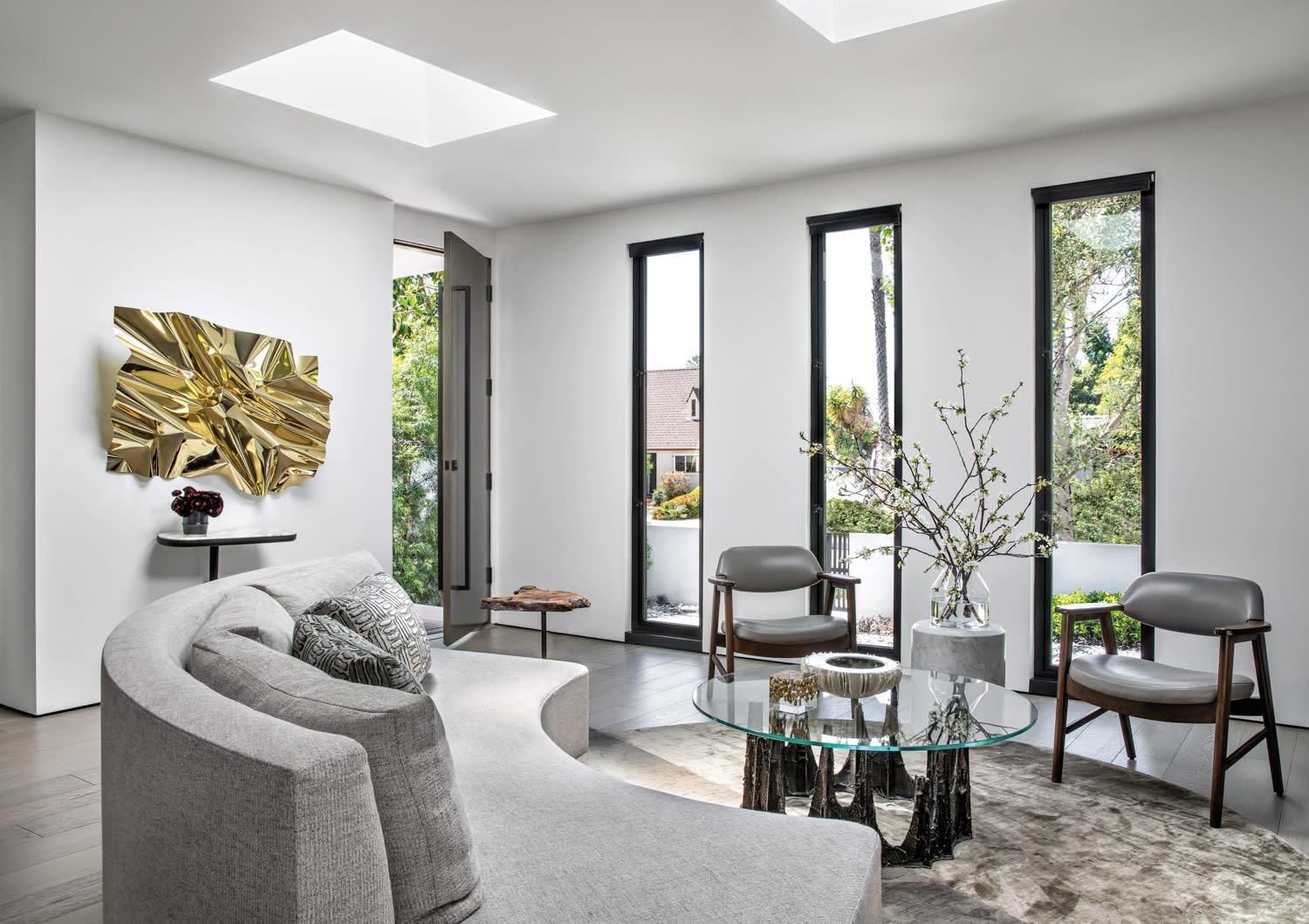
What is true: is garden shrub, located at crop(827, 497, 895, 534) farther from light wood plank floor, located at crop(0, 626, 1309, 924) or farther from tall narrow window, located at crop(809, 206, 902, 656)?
light wood plank floor, located at crop(0, 626, 1309, 924)

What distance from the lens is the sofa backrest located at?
1.21 m

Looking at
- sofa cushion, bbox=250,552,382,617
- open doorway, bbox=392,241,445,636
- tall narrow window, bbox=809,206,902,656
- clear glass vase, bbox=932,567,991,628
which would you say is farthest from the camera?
open doorway, bbox=392,241,445,636

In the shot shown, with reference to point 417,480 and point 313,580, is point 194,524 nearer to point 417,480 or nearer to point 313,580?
point 313,580

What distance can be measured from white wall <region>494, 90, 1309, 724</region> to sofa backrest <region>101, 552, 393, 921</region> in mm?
4196

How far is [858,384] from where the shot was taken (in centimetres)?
538

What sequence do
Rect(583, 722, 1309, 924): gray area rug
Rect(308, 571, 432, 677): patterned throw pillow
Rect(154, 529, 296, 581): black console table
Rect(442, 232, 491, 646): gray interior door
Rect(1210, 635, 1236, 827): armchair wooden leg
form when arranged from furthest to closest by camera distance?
Rect(442, 232, 491, 646): gray interior door < Rect(154, 529, 296, 581): black console table < Rect(1210, 635, 1236, 827): armchair wooden leg < Rect(308, 571, 432, 677): patterned throw pillow < Rect(583, 722, 1309, 924): gray area rug

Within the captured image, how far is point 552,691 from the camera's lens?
10.5ft

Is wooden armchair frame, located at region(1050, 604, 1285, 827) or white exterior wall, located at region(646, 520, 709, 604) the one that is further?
white exterior wall, located at region(646, 520, 709, 604)

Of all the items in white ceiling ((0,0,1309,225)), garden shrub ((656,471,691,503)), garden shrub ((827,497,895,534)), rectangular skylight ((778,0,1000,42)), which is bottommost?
garden shrub ((827,497,895,534))

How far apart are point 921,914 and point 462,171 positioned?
4506 millimetres

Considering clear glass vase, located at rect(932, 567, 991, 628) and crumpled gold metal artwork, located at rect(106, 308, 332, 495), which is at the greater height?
crumpled gold metal artwork, located at rect(106, 308, 332, 495)

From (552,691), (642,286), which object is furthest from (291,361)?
(552,691)

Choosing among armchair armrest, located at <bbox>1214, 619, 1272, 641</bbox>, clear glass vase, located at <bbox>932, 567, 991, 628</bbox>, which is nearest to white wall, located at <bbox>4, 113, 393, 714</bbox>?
clear glass vase, located at <bbox>932, 567, 991, 628</bbox>

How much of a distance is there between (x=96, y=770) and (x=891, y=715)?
305 centimetres
